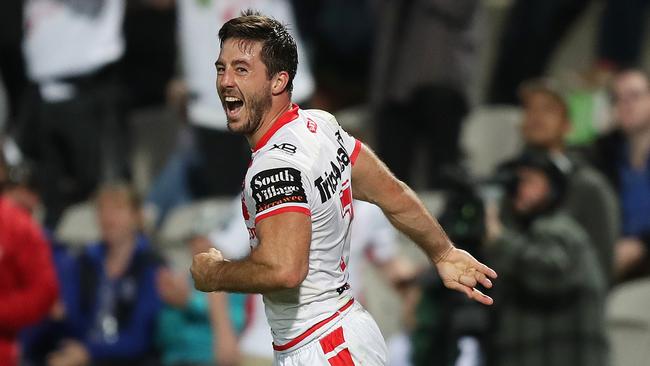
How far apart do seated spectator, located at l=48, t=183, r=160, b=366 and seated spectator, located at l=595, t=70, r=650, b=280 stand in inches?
99.2

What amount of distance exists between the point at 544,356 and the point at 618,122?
176 cm

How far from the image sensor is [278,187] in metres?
4.25

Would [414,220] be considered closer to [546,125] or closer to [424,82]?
[546,125]

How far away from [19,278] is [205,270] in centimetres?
331

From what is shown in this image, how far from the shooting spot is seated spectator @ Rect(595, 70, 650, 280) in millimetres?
7676

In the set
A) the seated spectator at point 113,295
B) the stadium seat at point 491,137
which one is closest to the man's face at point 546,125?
the stadium seat at point 491,137

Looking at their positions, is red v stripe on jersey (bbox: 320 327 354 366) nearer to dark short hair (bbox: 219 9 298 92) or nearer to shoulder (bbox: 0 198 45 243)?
dark short hair (bbox: 219 9 298 92)

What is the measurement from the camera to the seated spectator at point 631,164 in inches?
302

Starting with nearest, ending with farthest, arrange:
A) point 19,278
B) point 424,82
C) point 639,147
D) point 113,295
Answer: point 19,278 → point 639,147 → point 113,295 → point 424,82

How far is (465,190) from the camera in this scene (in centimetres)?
669

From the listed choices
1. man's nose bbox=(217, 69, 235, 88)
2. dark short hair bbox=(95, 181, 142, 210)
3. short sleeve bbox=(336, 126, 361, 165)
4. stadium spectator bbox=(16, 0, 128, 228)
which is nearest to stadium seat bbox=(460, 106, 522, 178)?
dark short hair bbox=(95, 181, 142, 210)

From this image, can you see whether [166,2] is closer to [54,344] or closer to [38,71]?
[38,71]

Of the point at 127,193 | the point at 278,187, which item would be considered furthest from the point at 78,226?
the point at 278,187

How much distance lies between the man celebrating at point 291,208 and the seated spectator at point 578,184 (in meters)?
2.63
